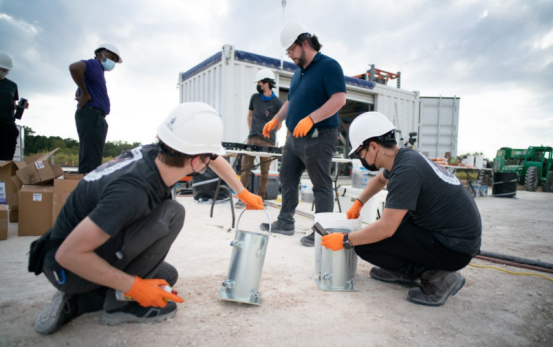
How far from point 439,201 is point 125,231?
1.58 m

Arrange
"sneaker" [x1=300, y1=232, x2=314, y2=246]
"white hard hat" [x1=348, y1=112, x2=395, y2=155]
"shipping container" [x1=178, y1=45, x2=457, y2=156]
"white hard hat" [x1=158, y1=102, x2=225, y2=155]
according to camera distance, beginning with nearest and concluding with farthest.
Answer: "white hard hat" [x1=158, y1=102, x2=225, y2=155] → "white hard hat" [x1=348, y1=112, x2=395, y2=155] → "sneaker" [x1=300, y1=232, x2=314, y2=246] → "shipping container" [x1=178, y1=45, x2=457, y2=156]

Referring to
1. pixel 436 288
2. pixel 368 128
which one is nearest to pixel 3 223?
pixel 368 128

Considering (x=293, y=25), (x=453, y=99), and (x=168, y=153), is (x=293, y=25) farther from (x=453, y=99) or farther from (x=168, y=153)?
(x=453, y=99)

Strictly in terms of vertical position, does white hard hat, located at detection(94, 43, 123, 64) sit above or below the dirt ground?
above

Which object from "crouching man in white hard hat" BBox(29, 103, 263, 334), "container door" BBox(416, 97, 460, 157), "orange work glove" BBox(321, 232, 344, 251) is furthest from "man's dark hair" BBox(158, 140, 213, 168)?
"container door" BBox(416, 97, 460, 157)

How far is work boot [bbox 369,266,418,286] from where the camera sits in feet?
6.97

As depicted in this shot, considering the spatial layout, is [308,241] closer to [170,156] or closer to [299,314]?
[299,314]

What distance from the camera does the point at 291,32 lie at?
2.88 meters

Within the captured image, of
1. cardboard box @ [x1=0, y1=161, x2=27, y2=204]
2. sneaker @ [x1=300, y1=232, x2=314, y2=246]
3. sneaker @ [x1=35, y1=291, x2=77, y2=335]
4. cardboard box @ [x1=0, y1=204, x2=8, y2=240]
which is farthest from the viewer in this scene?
cardboard box @ [x1=0, y1=161, x2=27, y2=204]

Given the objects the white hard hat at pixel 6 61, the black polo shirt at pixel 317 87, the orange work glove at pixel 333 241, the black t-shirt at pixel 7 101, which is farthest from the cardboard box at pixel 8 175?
the orange work glove at pixel 333 241

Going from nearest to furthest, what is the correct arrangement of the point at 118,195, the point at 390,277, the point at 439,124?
the point at 118,195 < the point at 390,277 < the point at 439,124

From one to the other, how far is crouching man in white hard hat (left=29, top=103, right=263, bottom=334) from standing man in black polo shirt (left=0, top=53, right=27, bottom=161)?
10.7 feet

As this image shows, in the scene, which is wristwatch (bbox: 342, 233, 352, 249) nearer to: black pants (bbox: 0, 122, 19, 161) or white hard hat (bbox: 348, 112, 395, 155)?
white hard hat (bbox: 348, 112, 395, 155)

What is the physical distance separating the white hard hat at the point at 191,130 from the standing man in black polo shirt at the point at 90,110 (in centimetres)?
237
